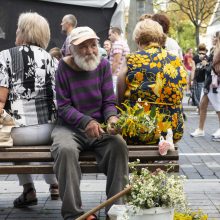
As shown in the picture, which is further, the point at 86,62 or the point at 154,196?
the point at 86,62

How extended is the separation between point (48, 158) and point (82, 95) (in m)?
0.58

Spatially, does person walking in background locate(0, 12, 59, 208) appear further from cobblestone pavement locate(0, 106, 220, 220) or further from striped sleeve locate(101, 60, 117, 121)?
cobblestone pavement locate(0, 106, 220, 220)

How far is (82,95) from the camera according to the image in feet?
17.0

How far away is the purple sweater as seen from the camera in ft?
16.9

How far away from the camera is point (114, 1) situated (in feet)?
43.0

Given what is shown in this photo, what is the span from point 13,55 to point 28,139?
69 cm

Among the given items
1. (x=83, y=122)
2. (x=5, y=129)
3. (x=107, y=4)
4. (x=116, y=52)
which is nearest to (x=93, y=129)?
(x=83, y=122)

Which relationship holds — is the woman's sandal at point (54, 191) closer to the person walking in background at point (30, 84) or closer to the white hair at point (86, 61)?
the person walking in background at point (30, 84)

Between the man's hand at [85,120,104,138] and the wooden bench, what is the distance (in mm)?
236

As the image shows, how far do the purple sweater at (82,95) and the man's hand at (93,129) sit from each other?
19 centimetres

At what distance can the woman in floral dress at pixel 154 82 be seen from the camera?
5.54 meters

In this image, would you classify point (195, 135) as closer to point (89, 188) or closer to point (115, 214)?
point (89, 188)

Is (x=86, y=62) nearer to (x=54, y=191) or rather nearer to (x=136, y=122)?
(x=136, y=122)

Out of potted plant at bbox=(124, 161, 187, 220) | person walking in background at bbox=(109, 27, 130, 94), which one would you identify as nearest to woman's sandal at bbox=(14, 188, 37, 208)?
potted plant at bbox=(124, 161, 187, 220)
